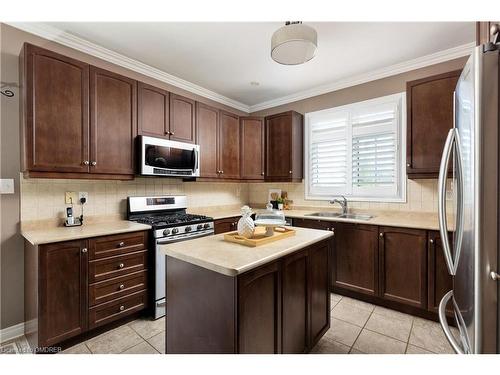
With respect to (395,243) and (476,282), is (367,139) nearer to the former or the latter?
(395,243)

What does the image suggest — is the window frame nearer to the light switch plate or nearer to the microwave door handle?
the microwave door handle

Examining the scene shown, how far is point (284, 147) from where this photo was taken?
3660mm

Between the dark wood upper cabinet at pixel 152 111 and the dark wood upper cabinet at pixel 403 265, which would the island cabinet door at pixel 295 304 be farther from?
the dark wood upper cabinet at pixel 152 111

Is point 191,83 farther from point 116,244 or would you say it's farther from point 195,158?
point 116,244

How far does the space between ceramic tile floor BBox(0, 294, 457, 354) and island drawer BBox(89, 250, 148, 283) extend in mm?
492

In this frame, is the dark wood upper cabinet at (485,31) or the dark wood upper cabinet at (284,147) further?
the dark wood upper cabinet at (284,147)

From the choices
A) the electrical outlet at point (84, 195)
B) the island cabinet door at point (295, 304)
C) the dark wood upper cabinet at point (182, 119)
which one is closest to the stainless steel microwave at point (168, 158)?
the dark wood upper cabinet at point (182, 119)

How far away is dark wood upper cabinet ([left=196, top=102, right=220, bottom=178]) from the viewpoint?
3236 mm

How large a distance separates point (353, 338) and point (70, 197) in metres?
2.78

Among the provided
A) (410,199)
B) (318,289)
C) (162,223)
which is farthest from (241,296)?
(410,199)

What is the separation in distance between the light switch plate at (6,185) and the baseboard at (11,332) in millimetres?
1101

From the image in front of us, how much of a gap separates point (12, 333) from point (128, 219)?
1.26 metres

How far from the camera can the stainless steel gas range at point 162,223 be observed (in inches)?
92.6
